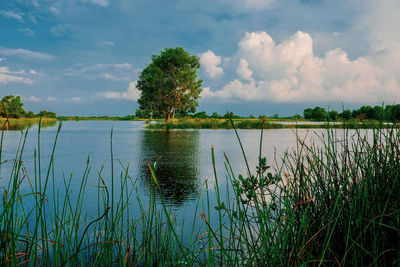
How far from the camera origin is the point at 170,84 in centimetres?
2927

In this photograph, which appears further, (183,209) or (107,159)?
(107,159)

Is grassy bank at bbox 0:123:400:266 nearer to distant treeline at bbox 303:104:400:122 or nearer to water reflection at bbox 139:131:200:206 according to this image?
distant treeline at bbox 303:104:400:122

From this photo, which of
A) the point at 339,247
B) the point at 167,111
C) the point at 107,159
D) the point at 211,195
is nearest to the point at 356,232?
the point at 339,247

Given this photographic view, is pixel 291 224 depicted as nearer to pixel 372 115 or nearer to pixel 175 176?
pixel 372 115

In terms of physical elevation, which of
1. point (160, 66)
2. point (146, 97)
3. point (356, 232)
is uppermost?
point (160, 66)

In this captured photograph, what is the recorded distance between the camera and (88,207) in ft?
11.9

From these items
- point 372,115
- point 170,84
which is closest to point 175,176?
point 372,115

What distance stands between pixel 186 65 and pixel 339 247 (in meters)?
29.3

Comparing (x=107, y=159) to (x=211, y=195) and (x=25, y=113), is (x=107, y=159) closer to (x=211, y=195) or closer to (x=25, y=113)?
(x=211, y=195)

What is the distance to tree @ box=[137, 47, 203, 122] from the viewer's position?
2892 centimetres

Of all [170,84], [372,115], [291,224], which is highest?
[170,84]

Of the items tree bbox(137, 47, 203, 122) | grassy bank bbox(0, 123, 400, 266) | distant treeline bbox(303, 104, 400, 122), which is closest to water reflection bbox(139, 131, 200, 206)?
grassy bank bbox(0, 123, 400, 266)

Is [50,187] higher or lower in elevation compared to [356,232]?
lower

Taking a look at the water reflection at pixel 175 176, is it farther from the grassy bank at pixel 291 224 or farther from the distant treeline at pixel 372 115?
the distant treeline at pixel 372 115
